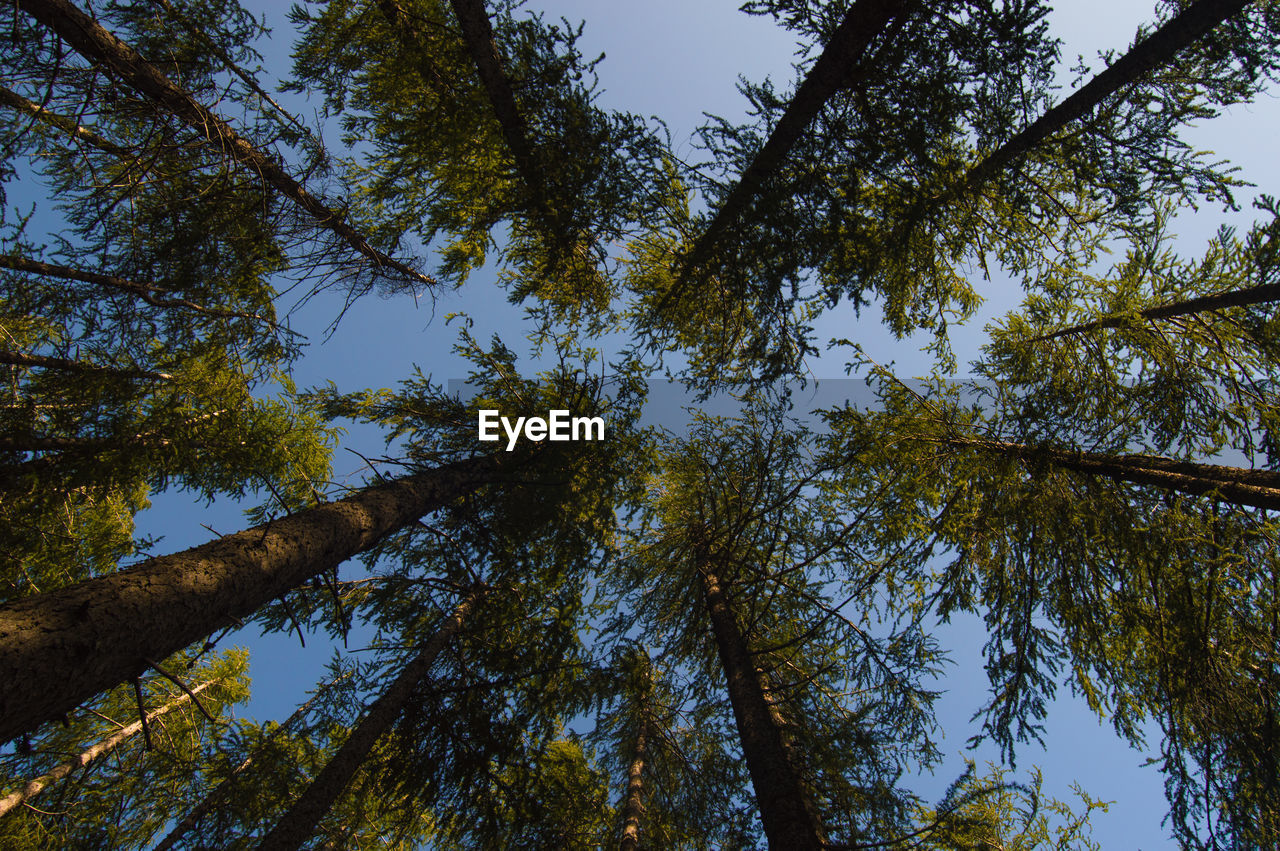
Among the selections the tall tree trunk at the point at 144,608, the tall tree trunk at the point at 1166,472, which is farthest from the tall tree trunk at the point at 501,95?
the tall tree trunk at the point at 1166,472

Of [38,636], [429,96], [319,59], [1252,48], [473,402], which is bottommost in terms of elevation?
[38,636]

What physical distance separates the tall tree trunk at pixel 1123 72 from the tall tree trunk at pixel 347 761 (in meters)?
6.85

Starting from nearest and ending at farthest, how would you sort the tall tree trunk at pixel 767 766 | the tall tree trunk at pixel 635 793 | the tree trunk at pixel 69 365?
the tall tree trunk at pixel 767 766
the tree trunk at pixel 69 365
the tall tree trunk at pixel 635 793

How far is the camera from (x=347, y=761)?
374 centimetres

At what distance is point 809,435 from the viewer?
5.45 meters

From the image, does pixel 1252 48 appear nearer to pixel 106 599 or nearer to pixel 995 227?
pixel 995 227

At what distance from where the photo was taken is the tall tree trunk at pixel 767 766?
3299 millimetres

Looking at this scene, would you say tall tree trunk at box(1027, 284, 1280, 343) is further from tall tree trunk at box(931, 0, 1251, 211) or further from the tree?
the tree

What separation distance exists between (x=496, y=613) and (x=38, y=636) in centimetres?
369

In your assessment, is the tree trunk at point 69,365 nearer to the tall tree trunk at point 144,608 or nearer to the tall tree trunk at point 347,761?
the tall tree trunk at point 144,608

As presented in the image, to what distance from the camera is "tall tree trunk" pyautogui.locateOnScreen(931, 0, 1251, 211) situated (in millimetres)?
3744

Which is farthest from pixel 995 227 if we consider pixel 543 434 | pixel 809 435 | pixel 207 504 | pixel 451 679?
pixel 207 504

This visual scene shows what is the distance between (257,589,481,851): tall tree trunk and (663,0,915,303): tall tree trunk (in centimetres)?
487

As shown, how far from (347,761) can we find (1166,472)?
715 cm
